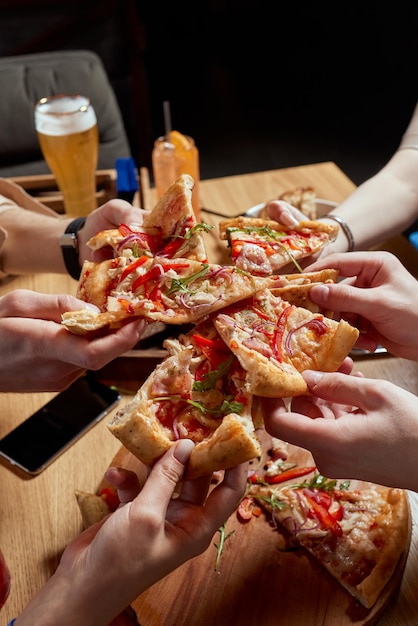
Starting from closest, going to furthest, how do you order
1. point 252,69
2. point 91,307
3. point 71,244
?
point 91,307
point 71,244
point 252,69

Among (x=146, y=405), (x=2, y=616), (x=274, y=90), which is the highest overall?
(x=146, y=405)

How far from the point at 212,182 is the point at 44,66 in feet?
7.25

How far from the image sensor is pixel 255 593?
1.64 m

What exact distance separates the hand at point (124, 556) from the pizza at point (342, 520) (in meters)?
0.45

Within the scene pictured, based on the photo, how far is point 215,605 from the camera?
1.62 m

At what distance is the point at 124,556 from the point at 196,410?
0.44 meters

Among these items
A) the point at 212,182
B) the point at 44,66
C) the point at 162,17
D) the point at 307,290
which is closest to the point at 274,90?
the point at 162,17

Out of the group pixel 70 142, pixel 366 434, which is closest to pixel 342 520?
pixel 366 434

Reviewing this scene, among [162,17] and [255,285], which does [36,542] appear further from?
[162,17]

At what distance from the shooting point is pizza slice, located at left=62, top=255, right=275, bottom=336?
160 cm

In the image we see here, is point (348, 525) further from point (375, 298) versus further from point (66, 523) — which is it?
point (66, 523)

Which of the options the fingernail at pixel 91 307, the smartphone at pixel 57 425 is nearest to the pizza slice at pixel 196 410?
the fingernail at pixel 91 307

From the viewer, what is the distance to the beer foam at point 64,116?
296 centimetres

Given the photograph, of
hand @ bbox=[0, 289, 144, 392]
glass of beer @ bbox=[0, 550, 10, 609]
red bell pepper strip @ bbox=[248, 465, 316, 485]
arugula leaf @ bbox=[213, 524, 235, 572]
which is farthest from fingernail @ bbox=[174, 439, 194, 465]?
glass of beer @ bbox=[0, 550, 10, 609]
